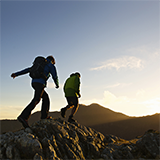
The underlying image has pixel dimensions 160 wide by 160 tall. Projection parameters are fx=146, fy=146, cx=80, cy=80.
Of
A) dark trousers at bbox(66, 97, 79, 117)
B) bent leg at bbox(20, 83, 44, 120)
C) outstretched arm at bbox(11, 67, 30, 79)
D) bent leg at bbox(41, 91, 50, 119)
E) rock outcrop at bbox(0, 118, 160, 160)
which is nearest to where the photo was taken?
rock outcrop at bbox(0, 118, 160, 160)

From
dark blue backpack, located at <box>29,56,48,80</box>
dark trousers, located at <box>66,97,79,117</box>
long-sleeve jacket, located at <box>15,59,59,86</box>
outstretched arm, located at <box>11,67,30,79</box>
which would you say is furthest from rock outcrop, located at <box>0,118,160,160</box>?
outstretched arm, located at <box>11,67,30,79</box>

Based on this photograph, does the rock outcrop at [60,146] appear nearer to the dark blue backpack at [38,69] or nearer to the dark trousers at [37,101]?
the dark trousers at [37,101]

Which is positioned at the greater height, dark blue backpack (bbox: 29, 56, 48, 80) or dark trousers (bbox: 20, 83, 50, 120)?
dark blue backpack (bbox: 29, 56, 48, 80)

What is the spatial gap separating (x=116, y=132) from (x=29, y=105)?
49.7 ft

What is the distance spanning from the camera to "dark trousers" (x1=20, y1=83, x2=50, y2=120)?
16.6ft

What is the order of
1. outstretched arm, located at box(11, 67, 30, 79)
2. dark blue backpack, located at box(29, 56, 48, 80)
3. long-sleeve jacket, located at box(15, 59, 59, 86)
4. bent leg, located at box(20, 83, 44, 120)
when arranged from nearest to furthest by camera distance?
bent leg, located at box(20, 83, 44, 120)
dark blue backpack, located at box(29, 56, 48, 80)
long-sleeve jacket, located at box(15, 59, 59, 86)
outstretched arm, located at box(11, 67, 30, 79)

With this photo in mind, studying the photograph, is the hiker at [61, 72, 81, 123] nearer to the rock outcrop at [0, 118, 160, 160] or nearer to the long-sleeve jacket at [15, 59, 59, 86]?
the rock outcrop at [0, 118, 160, 160]

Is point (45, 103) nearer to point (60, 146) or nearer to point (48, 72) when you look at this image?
point (48, 72)

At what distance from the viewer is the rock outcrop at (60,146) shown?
13.4 ft

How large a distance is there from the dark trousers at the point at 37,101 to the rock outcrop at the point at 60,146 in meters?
0.46

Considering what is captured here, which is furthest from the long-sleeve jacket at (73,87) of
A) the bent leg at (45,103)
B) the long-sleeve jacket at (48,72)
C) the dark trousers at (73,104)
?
the long-sleeve jacket at (48,72)

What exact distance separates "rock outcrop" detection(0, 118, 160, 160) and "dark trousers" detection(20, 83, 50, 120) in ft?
1.52

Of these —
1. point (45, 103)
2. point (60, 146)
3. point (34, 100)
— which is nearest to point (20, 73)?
point (34, 100)

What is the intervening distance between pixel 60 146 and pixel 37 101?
1.75 metres
